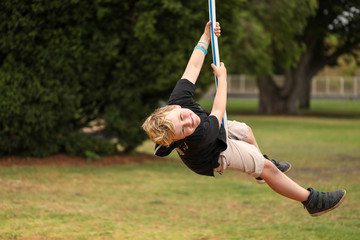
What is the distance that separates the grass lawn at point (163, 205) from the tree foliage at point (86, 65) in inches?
33.6

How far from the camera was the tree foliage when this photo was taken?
392 inches

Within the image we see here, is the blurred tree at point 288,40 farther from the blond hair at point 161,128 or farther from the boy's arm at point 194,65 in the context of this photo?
the blond hair at point 161,128

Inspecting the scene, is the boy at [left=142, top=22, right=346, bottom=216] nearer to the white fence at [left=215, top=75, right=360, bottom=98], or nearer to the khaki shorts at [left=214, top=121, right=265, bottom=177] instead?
the khaki shorts at [left=214, top=121, right=265, bottom=177]

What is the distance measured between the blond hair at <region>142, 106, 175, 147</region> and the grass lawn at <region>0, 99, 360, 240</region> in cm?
232

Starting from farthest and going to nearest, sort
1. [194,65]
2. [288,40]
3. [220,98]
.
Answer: [288,40] < [194,65] < [220,98]

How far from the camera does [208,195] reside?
9.01 m

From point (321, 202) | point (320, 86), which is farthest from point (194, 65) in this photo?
point (320, 86)

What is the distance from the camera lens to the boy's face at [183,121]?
4207 mm

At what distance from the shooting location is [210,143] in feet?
14.5

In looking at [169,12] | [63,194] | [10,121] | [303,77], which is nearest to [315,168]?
[169,12]

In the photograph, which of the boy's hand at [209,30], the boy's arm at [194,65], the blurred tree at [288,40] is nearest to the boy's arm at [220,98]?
the boy's arm at [194,65]

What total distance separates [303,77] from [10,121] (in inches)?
927

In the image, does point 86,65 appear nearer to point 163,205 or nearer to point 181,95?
point 163,205

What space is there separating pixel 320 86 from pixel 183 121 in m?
60.6
